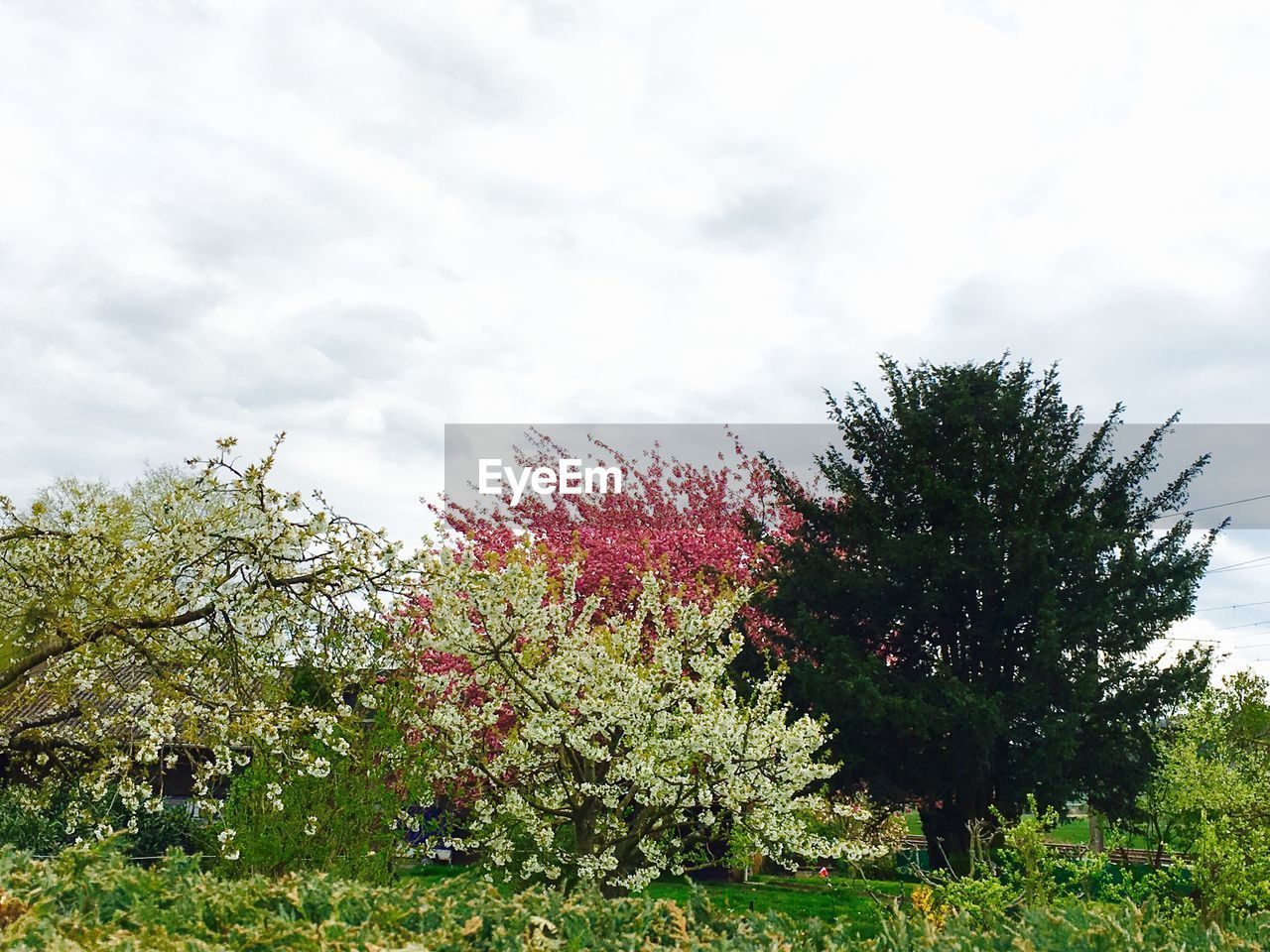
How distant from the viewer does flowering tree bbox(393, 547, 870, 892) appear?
416 inches

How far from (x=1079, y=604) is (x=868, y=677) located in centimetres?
380

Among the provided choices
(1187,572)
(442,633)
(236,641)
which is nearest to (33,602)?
(236,641)

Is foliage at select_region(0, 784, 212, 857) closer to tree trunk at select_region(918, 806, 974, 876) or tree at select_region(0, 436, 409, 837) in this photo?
tree at select_region(0, 436, 409, 837)

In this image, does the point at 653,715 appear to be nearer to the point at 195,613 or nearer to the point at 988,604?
the point at 195,613

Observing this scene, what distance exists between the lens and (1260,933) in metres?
4.71

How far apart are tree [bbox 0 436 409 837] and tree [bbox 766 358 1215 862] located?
766 cm

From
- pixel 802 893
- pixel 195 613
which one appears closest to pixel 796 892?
pixel 802 893

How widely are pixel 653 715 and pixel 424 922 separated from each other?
726 centimetres

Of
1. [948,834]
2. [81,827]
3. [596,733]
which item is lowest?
[81,827]

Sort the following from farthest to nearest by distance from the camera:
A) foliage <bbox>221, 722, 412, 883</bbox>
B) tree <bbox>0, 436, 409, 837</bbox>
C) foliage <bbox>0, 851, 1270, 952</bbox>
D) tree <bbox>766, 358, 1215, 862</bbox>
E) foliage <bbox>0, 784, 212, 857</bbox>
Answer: foliage <bbox>0, 784, 212, 857</bbox>, tree <bbox>766, 358, 1215, 862</bbox>, foliage <bbox>221, 722, 412, 883</bbox>, tree <bbox>0, 436, 409, 837</bbox>, foliage <bbox>0, 851, 1270, 952</bbox>

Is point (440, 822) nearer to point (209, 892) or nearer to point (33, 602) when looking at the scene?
point (33, 602)

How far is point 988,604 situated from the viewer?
1593 centimetres

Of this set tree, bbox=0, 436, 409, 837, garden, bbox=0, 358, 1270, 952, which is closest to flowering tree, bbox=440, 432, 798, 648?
garden, bbox=0, 358, 1270, 952

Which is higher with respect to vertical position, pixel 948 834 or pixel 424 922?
pixel 424 922
